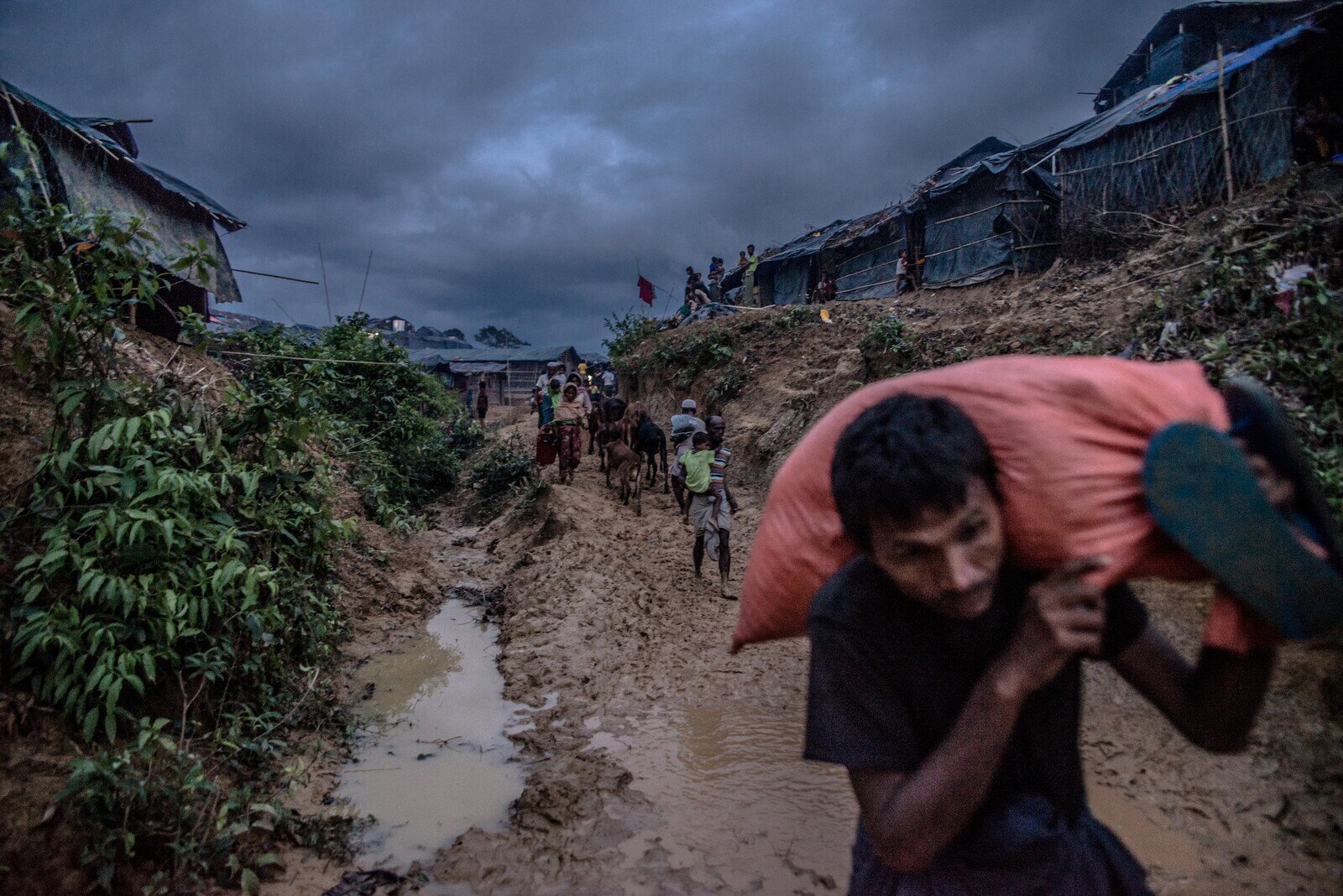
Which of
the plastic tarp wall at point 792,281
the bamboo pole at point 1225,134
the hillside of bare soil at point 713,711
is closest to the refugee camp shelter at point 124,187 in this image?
the hillside of bare soil at point 713,711

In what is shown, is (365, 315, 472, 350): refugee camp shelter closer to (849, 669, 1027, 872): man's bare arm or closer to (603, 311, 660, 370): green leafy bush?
(603, 311, 660, 370): green leafy bush

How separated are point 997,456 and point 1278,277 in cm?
603

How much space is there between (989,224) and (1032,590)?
1422 cm

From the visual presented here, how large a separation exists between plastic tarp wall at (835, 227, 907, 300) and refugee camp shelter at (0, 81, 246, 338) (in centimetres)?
1350

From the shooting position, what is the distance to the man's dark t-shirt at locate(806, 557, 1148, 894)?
3.53ft

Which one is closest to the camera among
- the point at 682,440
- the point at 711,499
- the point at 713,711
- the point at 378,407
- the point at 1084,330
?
the point at 713,711

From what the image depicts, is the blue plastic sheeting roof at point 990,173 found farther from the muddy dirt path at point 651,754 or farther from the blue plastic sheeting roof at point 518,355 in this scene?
the blue plastic sheeting roof at point 518,355

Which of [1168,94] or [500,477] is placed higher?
[1168,94]

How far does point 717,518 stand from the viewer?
6.56 meters

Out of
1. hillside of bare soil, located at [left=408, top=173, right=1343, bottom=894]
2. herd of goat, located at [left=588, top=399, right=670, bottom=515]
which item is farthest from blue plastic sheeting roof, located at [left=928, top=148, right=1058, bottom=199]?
herd of goat, located at [left=588, top=399, right=670, bottom=515]

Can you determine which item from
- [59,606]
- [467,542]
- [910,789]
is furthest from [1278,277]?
[467,542]

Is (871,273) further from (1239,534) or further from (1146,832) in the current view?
(1239,534)

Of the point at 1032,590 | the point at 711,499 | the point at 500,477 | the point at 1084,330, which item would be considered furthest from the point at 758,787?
the point at 500,477

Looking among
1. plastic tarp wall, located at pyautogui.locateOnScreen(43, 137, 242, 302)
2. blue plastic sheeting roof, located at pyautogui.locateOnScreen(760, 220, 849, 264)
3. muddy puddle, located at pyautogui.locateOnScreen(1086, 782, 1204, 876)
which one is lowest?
muddy puddle, located at pyautogui.locateOnScreen(1086, 782, 1204, 876)
